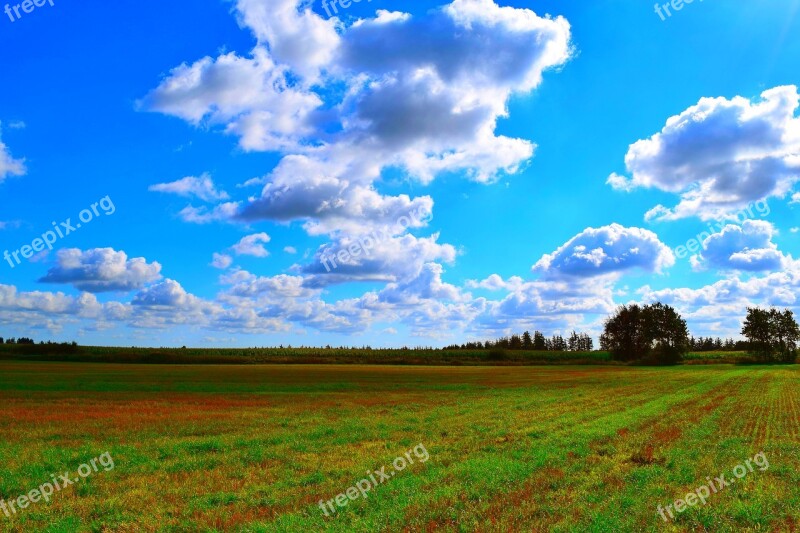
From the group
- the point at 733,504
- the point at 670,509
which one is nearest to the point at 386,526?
the point at 670,509

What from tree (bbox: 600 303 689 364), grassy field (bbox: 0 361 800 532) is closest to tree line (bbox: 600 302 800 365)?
tree (bbox: 600 303 689 364)

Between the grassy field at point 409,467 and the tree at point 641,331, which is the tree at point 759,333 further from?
the grassy field at point 409,467

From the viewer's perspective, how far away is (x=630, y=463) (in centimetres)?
1625

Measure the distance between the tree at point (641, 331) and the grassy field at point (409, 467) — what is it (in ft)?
417

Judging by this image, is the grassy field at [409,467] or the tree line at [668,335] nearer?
the grassy field at [409,467]

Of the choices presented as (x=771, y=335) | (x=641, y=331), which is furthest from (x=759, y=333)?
(x=641, y=331)

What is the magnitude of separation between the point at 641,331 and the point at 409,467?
15456cm

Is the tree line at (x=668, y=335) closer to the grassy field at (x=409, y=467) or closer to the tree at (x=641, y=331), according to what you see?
the tree at (x=641, y=331)

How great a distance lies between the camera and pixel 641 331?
506 ft

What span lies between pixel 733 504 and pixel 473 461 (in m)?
6.79

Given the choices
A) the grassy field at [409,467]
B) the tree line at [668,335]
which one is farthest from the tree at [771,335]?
the grassy field at [409,467]

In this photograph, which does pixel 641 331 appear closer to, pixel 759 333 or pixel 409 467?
pixel 759 333

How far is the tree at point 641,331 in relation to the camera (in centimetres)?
15025

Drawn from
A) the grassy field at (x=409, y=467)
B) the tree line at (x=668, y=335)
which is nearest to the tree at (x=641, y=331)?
the tree line at (x=668, y=335)
